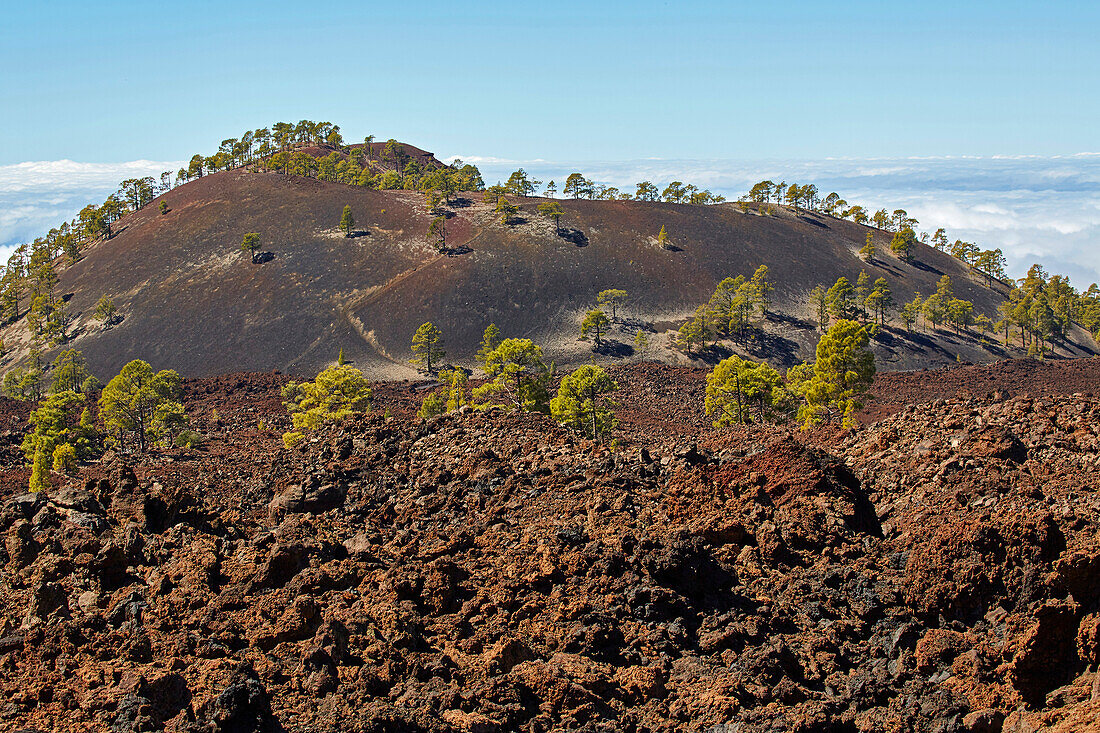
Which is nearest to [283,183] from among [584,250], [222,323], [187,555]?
[222,323]

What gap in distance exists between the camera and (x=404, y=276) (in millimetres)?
121250

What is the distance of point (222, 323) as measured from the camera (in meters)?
111

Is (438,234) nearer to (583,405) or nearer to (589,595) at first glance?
(583,405)

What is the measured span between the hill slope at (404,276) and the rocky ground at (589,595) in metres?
76.5

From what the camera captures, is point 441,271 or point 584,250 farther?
point 584,250

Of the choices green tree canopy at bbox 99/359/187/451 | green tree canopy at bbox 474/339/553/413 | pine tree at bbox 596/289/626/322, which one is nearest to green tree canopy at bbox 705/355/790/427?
green tree canopy at bbox 474/339/553/413

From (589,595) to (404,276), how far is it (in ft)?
357

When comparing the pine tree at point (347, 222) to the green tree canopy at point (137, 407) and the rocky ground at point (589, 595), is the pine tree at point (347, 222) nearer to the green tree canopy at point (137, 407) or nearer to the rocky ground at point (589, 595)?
the green tree canopy at point (137, 407)

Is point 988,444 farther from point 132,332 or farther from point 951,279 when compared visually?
point 951,279

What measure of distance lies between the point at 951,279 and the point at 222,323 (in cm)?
12092

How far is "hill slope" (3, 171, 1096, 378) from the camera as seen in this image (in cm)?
10606

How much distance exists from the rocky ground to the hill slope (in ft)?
251

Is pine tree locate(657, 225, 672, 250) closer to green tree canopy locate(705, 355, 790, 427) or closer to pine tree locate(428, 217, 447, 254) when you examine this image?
pine tree locate(428, 217, 447, 254)

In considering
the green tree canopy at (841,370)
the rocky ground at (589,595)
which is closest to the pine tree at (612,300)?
the green tree canopy at (841,370)
